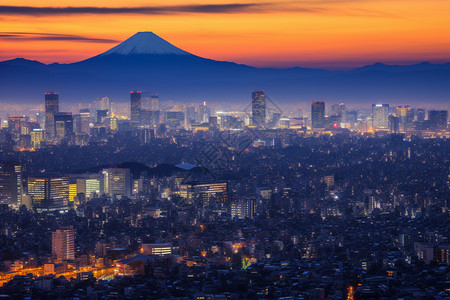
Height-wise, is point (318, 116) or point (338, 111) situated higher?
point (338, 111)

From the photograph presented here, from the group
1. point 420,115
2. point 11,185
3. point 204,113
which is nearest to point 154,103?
point 204,113

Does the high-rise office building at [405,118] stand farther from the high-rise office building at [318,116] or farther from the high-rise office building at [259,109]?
the high-rise office building at [259,109]

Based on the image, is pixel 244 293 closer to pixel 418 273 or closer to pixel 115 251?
pixel 418 273

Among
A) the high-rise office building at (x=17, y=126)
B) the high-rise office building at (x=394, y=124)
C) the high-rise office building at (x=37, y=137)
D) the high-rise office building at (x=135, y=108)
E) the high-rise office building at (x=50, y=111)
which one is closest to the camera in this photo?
the high-rise office building at (x=37, y=137)

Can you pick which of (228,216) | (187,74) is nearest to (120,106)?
(187,74)

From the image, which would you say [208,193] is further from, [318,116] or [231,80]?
[231,80]

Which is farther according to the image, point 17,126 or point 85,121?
point 85,121

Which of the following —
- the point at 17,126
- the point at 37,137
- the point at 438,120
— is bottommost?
the point at 37,137

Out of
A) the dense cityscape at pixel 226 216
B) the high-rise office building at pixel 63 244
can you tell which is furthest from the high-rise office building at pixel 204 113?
the high-rise office building at pixel 63 244
